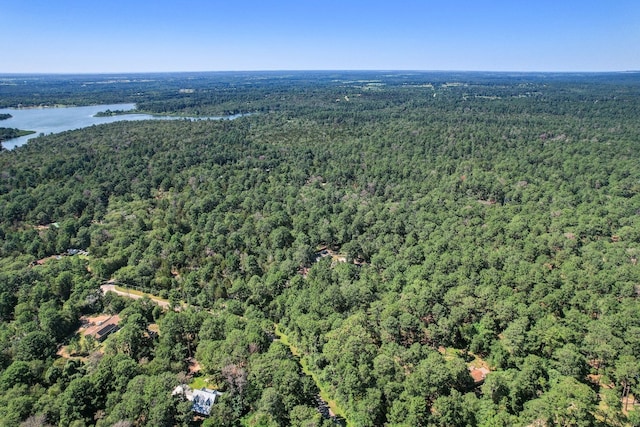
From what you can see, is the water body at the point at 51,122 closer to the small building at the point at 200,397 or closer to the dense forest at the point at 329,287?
the dense forest at the point at 329,287

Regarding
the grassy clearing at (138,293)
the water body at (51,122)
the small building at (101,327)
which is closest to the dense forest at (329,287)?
the grassy clearing at (138,293)

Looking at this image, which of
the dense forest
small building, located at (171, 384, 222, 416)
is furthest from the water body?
small building, located at (171, 384, 222, 416)

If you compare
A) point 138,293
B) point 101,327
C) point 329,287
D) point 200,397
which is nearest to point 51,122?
point 138,293

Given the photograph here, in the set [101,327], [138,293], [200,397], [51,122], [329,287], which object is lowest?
[138,293]

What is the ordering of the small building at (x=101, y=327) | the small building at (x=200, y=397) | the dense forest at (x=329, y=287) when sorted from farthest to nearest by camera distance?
1. the small building at (x=101, y=327)
2. the small building at (x=200, y=397)
3. the dense forest at (x=329, y=287)

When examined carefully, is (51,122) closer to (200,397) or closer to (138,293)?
(138,293)

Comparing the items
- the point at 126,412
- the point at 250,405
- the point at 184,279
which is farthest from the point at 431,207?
the point at 126,412

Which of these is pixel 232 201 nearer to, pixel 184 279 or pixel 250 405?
pixel 184 279

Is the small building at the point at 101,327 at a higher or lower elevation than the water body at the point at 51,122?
lower
